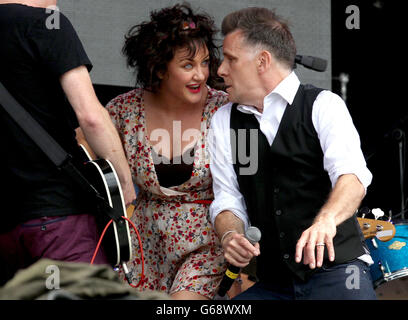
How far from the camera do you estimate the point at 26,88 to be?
84.4 inches

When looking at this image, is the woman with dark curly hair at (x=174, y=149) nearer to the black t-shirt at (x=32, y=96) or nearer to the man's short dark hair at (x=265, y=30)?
the man's short dark hair at (x=265, y=30)

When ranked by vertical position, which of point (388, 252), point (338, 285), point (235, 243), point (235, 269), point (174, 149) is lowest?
point (388, 252)

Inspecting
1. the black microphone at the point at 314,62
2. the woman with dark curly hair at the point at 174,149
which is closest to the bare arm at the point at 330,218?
the black microphone at the point at 314,62

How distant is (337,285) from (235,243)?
1.47 ft

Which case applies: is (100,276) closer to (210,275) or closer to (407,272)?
(210,275)

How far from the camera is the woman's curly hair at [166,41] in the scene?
9.47ft

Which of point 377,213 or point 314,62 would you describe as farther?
point 377,213

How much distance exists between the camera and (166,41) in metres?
2.90

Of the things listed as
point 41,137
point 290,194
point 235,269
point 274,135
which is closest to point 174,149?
point 274,135

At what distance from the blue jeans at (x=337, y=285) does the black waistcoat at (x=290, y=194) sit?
0.10 feet

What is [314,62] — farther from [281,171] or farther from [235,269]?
[235,269]
